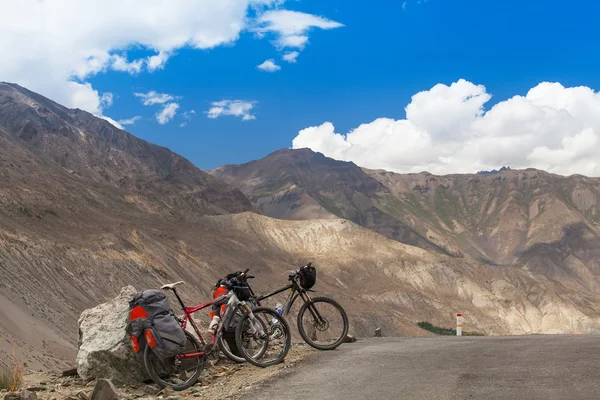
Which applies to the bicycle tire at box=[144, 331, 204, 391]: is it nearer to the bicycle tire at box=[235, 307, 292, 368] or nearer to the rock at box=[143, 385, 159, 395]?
the rock at box=[143, 385, 159, 395]

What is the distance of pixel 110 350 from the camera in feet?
29.2

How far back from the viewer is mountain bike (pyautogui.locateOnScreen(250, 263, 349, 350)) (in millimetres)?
11062

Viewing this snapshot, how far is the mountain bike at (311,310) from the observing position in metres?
11.1

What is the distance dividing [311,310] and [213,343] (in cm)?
257

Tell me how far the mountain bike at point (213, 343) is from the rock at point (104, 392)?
1179mm

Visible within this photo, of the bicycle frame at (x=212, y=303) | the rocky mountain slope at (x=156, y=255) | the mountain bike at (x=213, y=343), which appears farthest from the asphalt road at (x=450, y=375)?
the rocky mountain slope at (x=156, y=255)

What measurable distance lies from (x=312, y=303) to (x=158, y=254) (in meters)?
74.2

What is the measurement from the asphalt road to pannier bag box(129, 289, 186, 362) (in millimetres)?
1435

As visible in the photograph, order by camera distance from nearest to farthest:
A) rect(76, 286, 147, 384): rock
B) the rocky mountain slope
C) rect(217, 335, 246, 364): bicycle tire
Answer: rect(76, 286, 147, 384): rock → rect(217, 335, 246, 364): bicycle tire → the rocky mountain slope

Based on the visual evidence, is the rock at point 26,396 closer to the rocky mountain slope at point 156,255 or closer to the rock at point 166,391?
the rock at point 166,391

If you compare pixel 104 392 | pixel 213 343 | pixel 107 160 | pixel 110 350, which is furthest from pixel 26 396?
pixel 107 160

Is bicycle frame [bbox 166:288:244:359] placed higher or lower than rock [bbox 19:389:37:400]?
higher

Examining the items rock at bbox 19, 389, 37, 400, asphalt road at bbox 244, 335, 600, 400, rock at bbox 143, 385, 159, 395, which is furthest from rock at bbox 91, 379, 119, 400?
asphalt road at bbox 244, 335, 600, 400

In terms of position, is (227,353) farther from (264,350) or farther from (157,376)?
(157,376)
